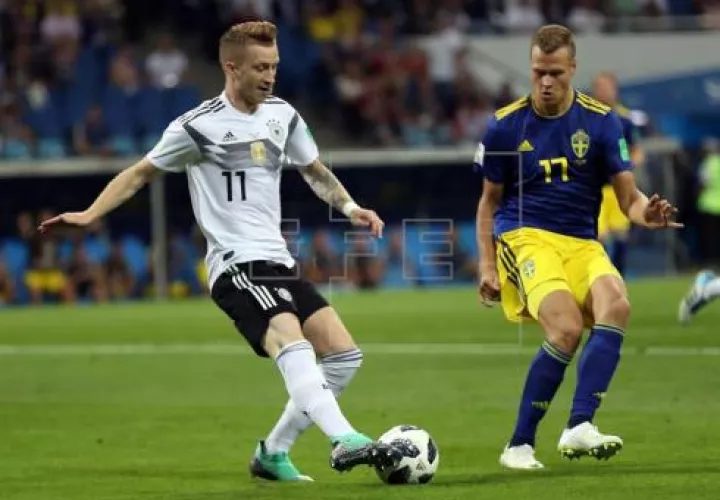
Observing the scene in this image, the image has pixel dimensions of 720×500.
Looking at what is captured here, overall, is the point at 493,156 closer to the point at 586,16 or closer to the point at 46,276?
the point at 46,276

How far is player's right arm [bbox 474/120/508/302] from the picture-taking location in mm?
9930

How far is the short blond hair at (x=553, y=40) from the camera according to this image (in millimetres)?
9562

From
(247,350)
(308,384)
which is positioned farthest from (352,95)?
(308,384)

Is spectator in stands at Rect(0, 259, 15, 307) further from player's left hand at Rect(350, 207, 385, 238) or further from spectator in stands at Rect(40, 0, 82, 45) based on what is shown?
player's left hand at Rect(350, 207, 385, 238)

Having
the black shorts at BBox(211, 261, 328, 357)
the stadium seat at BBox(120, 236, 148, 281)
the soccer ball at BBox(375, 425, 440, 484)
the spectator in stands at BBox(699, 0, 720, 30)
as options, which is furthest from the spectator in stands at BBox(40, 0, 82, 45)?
the soccer ball at BBox(375, 425, 440, 484)

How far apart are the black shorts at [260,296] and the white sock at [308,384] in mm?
222

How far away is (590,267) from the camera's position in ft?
32.0

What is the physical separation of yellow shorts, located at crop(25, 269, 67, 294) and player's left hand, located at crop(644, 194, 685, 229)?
2104cm

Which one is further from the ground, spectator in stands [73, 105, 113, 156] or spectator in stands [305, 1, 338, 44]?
spectator in stands [305, 1, 338, 44]

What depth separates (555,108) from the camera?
32.3 ft

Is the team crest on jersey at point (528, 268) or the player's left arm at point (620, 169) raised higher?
the player's left arm at point (620, 169)

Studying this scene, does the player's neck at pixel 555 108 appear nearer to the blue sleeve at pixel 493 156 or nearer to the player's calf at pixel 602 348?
the blue sleeve at pixel 493 156

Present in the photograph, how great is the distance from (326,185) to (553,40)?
1388 millimetres

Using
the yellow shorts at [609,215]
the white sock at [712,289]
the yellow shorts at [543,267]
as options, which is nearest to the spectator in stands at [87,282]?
the yellow shorts at [609,215]
